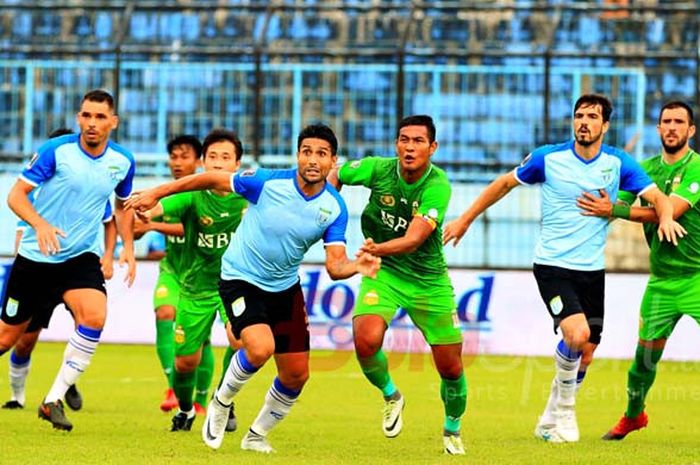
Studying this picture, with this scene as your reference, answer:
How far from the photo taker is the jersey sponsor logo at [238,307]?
33.6ft

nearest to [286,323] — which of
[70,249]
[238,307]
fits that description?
[238,307]

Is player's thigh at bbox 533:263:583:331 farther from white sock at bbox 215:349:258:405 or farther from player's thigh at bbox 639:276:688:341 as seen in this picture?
white sock at bbox 215:349:258:405

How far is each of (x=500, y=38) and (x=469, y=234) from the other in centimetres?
339

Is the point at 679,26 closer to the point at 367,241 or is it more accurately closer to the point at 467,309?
the point at 467,309

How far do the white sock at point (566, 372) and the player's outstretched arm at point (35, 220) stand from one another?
3868 mm

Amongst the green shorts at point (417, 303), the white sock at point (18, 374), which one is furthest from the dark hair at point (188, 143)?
the green shorts at point (417, 303)

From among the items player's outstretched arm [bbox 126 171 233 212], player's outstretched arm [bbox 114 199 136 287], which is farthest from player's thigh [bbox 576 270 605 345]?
player's outstretched arm [bbox 114 199 136 287]

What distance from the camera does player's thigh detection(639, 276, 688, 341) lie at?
11.8 meters

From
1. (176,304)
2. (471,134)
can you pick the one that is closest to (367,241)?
(176,304)

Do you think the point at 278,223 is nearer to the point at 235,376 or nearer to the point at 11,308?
the point at 235,376

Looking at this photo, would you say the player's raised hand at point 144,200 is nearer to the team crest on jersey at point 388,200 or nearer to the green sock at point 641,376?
the team crest on jersey at point 388,200

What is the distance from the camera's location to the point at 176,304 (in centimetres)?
1383

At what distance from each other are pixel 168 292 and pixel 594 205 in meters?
4.47

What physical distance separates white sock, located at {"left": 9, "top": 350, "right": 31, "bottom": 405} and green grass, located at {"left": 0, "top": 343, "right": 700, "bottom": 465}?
0.64ft
